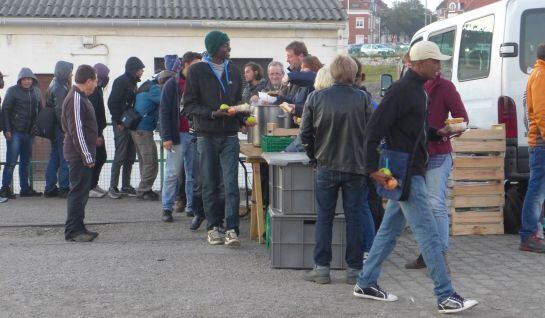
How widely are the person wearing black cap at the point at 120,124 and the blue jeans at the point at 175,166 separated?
2.16 m

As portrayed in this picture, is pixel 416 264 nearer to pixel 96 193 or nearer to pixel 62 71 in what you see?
pixel 96 193

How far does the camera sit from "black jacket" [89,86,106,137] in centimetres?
1186

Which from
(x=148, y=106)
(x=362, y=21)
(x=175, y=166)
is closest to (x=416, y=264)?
(x=175, y=166)

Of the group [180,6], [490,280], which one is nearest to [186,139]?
[490,280]

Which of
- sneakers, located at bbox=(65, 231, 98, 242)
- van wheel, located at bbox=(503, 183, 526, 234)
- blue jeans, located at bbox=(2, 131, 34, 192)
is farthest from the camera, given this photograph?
blue jeans, located at bbox=(2, 131, 34, 192)

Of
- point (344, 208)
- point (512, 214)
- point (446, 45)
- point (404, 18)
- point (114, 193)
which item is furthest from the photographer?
point (404, 18)

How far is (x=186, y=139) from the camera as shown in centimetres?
1020

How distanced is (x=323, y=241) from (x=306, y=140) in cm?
81

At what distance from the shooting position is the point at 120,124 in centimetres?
1209

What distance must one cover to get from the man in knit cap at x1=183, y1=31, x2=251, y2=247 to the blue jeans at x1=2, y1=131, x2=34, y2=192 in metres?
4.81

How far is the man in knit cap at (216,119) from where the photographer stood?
832 centimetres

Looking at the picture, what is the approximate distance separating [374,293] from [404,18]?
89.1 metres

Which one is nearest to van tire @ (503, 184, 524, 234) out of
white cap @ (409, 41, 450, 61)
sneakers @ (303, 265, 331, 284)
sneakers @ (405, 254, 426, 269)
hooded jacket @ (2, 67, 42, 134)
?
sneakers @ (405, 254, 426, 269)

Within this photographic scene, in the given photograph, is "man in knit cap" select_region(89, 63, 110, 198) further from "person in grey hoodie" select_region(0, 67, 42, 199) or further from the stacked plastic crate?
the stacked plastic crate
